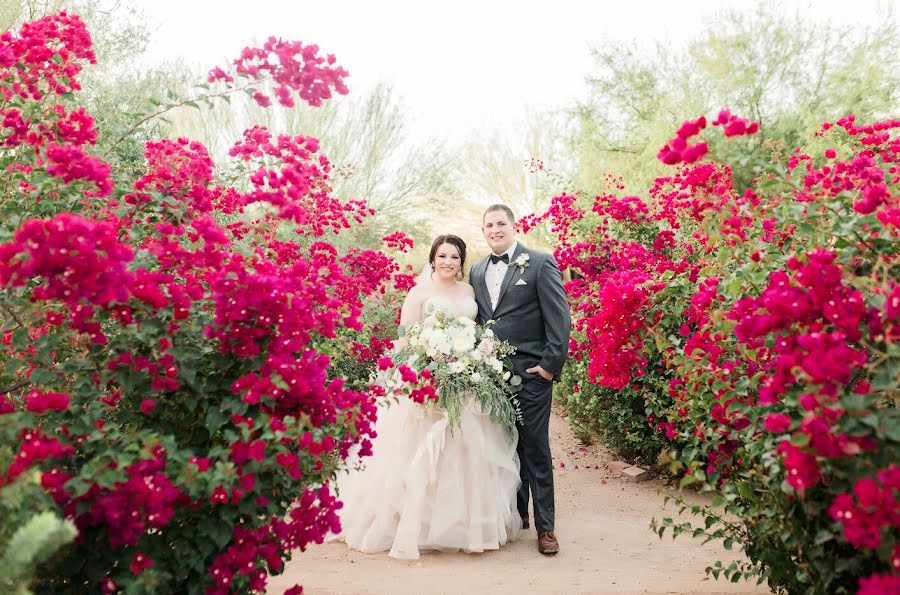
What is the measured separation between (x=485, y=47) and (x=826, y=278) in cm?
2281

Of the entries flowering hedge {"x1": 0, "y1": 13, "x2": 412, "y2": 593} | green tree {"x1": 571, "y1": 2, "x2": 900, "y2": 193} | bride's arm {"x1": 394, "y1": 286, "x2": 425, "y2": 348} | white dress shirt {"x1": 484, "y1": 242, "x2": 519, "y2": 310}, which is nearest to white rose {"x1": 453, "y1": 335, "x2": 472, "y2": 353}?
white dress shirt {"x1": 484, "y1": 242, "x2": 519, "y2": 310}

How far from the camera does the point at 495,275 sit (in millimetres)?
4301

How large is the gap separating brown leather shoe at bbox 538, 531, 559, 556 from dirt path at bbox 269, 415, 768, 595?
0.05m

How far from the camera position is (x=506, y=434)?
3.92 meters

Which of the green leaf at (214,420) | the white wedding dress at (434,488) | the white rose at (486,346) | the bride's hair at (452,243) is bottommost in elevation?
the white wedding dress at (434,488)

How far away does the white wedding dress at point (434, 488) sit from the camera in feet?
12.0

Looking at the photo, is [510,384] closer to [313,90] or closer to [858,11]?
[313,90]

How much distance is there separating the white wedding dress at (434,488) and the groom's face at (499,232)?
1093 mm

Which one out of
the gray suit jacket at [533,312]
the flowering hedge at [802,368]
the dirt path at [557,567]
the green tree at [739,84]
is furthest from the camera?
the green tree at [739,84]

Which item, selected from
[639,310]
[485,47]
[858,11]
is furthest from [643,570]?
[485,47]

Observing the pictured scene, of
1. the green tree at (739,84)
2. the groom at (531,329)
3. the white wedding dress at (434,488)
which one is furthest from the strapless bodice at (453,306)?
the green tree at (739,84)

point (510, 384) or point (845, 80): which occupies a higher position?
point (845, 80)

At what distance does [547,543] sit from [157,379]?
8.59ft

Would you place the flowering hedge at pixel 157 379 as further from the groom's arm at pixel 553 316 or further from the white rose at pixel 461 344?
the groom's arm at pixel 553 316
